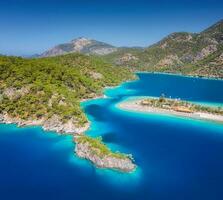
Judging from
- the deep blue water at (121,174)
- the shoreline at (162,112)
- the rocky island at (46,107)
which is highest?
the rocky island at (46,107)

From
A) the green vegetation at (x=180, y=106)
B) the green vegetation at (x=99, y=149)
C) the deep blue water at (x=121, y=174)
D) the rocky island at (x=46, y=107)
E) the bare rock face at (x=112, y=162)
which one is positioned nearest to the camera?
the deep blue water at (x=121, y=174)

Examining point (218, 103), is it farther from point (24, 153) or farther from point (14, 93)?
point (24, 153)

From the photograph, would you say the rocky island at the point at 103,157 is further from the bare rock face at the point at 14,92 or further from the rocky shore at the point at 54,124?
the bare rock face at the point at 14,92

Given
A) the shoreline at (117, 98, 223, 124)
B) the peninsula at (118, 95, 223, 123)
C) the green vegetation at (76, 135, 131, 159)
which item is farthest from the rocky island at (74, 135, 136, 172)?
the peninsula at (118, 95, 223, 123)

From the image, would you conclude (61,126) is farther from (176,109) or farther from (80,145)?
(176,109)

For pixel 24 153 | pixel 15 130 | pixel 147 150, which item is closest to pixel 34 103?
pixel 15 130

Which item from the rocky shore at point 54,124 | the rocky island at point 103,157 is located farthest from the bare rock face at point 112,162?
the rocky shore at point 54,124

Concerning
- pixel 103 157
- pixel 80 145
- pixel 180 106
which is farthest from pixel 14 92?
pixel 180 106
